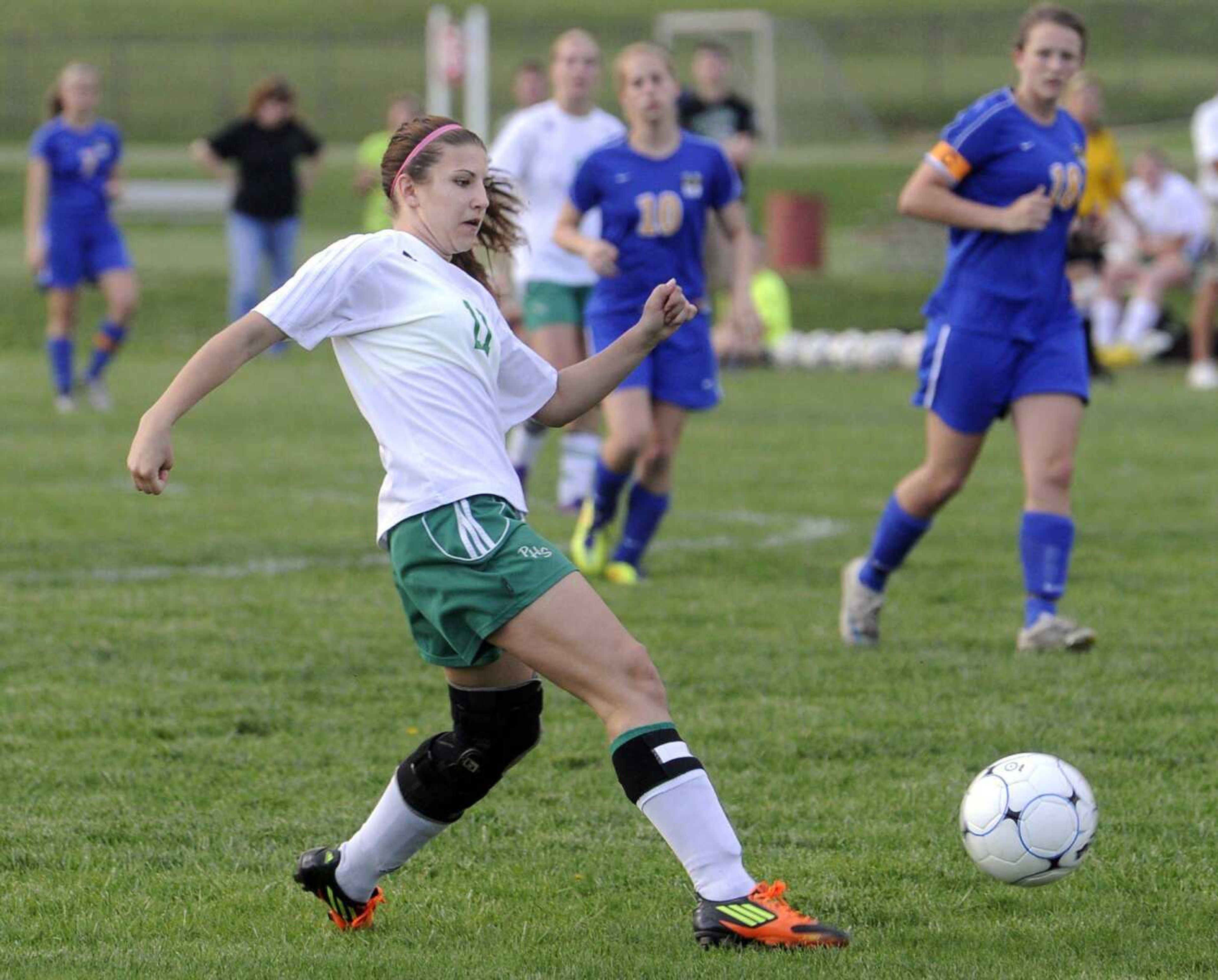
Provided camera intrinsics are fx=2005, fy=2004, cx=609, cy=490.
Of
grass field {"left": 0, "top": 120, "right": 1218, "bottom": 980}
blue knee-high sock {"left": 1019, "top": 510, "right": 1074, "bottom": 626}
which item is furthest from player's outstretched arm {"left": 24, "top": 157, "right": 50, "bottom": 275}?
blue knee-high sock {"left": 1019, "top": 510, "right": 1074, "bottom": 626}

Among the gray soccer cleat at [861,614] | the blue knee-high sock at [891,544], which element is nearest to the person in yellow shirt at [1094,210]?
the blue knee-high sock at [891,544]

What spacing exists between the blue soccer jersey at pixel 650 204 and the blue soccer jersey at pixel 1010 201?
59.4 inches

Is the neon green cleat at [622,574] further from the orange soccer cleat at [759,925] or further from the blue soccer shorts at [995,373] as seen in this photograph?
the orange soccer cleat at [759,925]

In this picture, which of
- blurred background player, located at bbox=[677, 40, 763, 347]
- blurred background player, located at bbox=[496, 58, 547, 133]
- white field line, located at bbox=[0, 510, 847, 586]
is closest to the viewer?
white field line, located at bbox=[0, 510, 847, 586]

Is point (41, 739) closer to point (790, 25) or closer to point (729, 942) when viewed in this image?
point (729, 942)

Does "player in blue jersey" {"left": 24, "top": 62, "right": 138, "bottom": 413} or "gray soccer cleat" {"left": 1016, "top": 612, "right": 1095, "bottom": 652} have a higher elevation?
"gray soccer cleat" {"left": 1016, "top": 612, "right": 1095, "bottom": 652}

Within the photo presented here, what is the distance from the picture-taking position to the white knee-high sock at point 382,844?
4.07 metres

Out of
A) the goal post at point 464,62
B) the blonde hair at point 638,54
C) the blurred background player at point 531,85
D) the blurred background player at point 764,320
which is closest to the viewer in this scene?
the blonde hair at point 638,54

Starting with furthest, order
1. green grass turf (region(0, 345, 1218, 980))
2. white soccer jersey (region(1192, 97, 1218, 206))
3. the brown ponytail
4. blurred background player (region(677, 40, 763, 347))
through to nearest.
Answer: blurred background player (region(677, 40, 763, 347)), white soccer jersey (region(1192, 97, 1218, 206)), the brown ponytail, green grass turf (region(0, 345, 1218, 980))

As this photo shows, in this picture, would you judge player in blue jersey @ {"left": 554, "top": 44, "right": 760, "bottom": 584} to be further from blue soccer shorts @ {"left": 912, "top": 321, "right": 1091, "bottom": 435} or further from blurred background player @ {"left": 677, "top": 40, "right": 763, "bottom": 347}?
blurred background player @ {"left": 677, "top": 40, "right": 763, "bottom": 347}

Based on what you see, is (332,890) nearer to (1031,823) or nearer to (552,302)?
(1031,823)

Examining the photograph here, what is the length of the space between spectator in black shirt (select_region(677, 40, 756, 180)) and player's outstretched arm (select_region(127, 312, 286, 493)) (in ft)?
40.6

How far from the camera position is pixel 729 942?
3861mm

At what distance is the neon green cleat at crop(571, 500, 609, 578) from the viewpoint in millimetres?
8477
